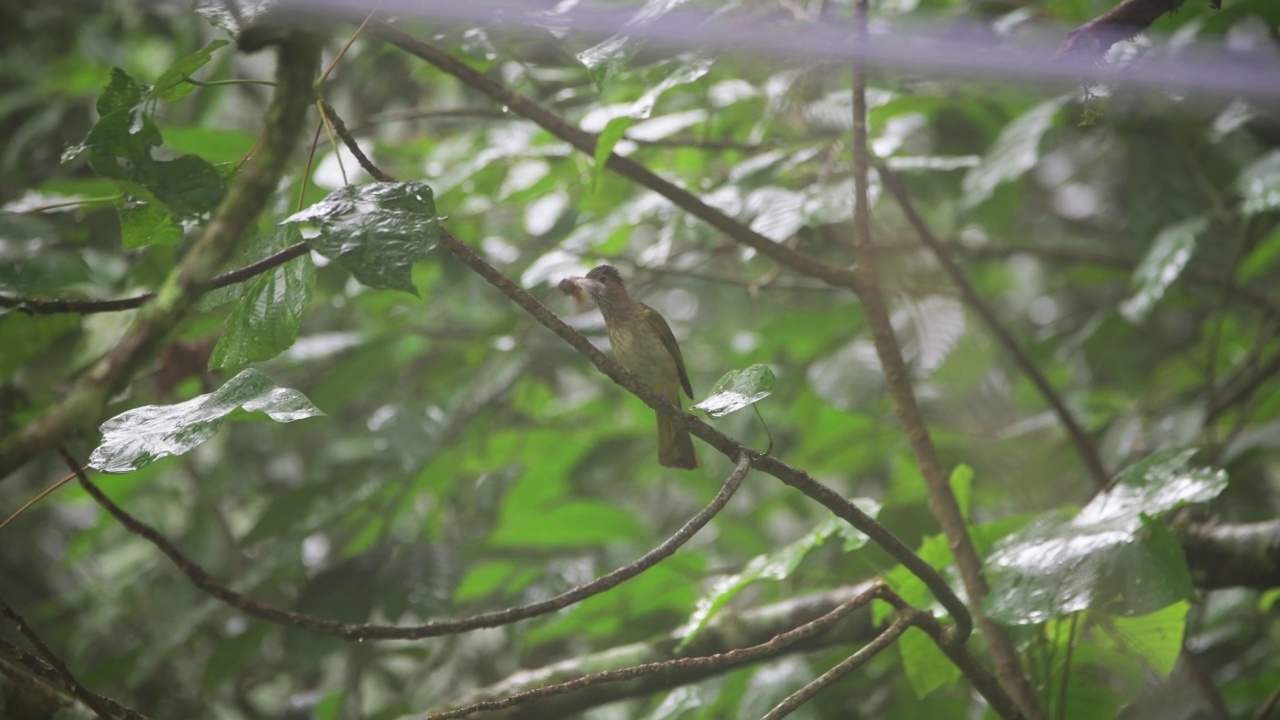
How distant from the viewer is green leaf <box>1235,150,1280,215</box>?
1.72 metres

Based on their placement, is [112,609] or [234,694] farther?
[112,609]

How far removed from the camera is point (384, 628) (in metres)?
1.12

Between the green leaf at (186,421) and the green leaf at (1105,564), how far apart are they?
35.1 inches

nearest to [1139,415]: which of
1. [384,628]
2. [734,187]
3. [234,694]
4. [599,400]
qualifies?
[734,187]

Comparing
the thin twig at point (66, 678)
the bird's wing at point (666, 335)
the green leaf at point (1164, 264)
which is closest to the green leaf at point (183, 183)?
the thin twig at point (66, 678)

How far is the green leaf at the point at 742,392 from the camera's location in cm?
103

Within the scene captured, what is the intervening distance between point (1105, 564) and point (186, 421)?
1.12 meters

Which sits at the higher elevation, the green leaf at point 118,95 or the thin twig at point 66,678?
the green leaf at point 118,95

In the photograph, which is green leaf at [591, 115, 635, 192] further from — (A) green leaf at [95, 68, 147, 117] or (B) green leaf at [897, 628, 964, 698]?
(B) green leaf at [897, 628, 964, 698]

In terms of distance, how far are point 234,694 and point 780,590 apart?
1.48m

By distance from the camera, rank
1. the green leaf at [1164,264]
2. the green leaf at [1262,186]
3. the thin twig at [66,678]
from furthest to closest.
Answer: the green leaf at [1164,264]
the green leaf at [1262,186]
the thin twig at [66,678]

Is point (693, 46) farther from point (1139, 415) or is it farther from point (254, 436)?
point (254, 436)

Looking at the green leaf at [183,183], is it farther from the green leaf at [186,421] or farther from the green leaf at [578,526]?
the green leaf at [578,526]

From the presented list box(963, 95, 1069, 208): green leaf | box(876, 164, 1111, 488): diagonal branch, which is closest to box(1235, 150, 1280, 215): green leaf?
box(963, 95, 1069, 208): green leaf
